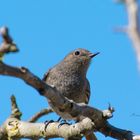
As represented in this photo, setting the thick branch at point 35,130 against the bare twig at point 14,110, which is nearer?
the thick branch at point 35,130

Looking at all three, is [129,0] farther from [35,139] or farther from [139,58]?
[35,139]

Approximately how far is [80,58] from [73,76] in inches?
30.4

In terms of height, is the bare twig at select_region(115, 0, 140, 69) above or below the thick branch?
below

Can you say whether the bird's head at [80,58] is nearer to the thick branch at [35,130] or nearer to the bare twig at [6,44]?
the thick branch at [35,130]

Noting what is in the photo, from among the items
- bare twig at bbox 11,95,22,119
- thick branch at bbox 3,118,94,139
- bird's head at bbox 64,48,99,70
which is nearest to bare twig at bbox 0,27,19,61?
thick branch at bbox 3,118,94,139

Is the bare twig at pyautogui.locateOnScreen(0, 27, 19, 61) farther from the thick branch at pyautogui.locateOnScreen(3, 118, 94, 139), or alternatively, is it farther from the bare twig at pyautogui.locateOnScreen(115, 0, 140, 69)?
the thick branch at pyautogui.locateOnScreen(3, 118, 94, 139)

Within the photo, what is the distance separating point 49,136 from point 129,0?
4530mm

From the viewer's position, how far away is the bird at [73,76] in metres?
8.11

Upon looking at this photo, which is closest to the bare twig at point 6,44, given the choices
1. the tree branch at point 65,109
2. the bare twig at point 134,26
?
the tree branch at point 65,109

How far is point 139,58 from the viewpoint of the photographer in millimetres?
805

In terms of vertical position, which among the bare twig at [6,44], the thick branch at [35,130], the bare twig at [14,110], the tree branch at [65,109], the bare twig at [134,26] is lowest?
the bare twig at [134,26]

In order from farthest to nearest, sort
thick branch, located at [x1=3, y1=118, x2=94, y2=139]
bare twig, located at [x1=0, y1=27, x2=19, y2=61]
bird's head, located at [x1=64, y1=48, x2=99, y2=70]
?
1. bird's head, located at [x1=64, y1=48, x2=99, y2=70]
2. thick branch, located at [x1=3, y1=118, x2=94, y2=139]
3. bare twig, located at [x1=0, y1=27, x2=19, y2=61]

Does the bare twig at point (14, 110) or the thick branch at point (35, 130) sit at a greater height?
the bare twig at point (14, 110)

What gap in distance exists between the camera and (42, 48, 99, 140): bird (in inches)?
319
